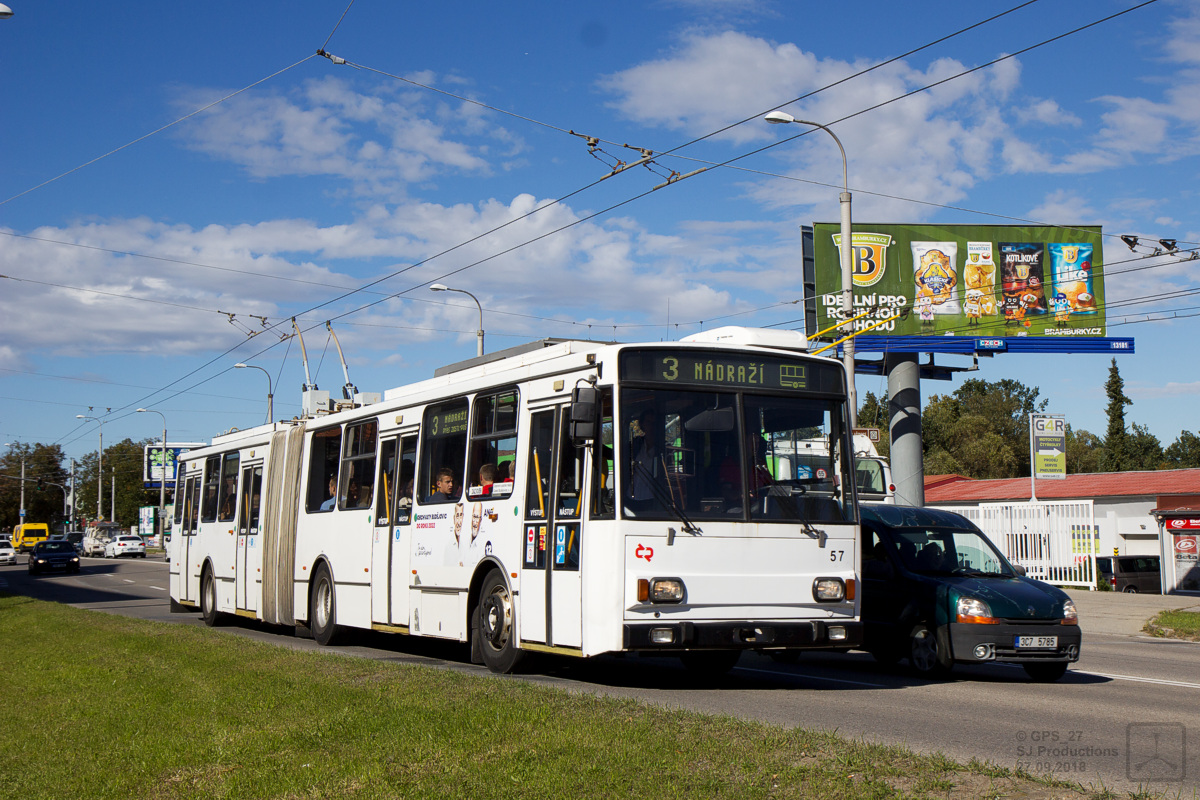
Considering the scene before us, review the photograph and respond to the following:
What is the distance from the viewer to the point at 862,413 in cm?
10025

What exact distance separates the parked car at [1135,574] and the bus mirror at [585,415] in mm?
28664

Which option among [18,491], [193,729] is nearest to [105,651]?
[193,729]

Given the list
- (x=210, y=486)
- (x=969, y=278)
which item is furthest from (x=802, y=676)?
(x=969, y=278)

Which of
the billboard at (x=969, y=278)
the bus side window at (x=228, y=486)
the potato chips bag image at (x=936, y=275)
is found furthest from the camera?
the potato chips bag image at (x=936, y=275)

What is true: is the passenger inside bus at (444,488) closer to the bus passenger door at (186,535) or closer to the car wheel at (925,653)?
the car wheel at (925,653)

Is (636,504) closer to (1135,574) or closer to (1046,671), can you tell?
(1046,671)

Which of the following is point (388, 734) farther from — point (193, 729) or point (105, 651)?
point (105, 651)

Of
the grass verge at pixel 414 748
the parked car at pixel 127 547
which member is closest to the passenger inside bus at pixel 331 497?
the grass verge at pixel 414 748

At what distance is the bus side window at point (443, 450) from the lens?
13094mm

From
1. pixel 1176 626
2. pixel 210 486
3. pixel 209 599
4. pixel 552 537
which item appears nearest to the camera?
pixel 552 537

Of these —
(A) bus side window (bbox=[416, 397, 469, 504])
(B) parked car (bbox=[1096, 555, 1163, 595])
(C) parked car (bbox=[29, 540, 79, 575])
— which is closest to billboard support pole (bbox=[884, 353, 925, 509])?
(B) parked car (bbox=[1096, 555, 1163, 595])

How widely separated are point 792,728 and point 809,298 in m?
29.2

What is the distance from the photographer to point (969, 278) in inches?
1495

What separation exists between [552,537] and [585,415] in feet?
5.00
